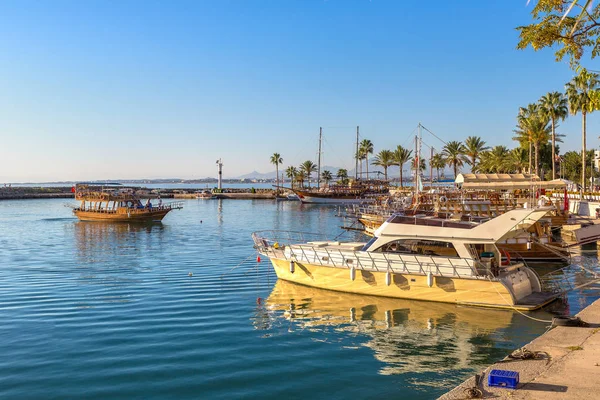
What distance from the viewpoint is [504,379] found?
10.1 meters

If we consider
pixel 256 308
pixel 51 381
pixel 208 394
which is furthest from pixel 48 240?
pixel 208 394

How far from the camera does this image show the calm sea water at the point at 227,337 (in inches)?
516

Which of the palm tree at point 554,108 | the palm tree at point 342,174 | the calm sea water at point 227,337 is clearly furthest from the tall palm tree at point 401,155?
the calm sea water at point 227,337

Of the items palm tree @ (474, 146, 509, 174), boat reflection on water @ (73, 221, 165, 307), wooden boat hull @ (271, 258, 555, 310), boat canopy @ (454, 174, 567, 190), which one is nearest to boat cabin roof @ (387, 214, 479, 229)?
wooden boat hull @ (271, 258, 555, 310)

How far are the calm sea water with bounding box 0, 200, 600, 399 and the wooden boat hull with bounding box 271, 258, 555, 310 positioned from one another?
1.31 ft

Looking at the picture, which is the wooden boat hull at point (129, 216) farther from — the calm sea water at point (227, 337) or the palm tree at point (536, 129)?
the palm tree at point (536, 129)

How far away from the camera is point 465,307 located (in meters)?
20.3

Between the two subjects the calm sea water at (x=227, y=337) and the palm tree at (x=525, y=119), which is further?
the palm tree at (x=525, y=119)

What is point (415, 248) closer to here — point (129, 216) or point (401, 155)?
point (129, 216)

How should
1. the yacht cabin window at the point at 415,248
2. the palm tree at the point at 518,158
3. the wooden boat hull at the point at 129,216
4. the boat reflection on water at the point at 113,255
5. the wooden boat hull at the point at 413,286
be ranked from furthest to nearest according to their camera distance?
1. the palm tree at the point at 518,158
2. the wooden boat hull at the point at 129,216
3. the boat reflection on water at the point at 113,255
4. the yacht cabin window at the point at 415,248
5. the wooden boat hull at the point at 413,286

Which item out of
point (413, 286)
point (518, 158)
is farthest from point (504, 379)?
point (518, 158)

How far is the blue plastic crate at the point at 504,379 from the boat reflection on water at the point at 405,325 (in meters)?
3.04

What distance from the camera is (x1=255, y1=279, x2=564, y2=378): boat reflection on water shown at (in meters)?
15.0

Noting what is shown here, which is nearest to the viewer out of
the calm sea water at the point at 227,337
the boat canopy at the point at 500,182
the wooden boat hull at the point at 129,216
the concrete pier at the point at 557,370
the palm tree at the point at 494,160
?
the concrete pier at the point at 557,370
